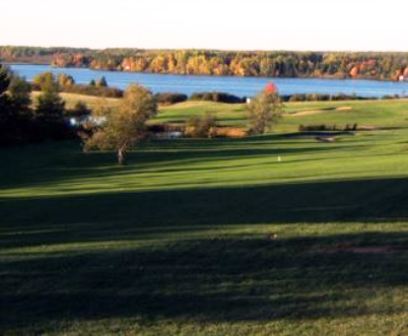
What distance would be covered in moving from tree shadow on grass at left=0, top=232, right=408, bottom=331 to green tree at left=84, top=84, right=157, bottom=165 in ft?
114

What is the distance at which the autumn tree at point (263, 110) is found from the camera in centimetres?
7944

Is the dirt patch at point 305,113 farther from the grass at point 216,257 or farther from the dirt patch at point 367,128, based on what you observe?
the grass at point 216,257

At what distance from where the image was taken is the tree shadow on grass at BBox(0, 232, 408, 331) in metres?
10.2

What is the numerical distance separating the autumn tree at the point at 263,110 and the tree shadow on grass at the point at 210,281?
64762 mm

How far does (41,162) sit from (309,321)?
45034 mm

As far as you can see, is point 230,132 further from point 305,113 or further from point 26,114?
point 305,113

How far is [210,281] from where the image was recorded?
1177cm

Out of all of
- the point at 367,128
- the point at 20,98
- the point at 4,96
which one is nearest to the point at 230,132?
the point at 367,128

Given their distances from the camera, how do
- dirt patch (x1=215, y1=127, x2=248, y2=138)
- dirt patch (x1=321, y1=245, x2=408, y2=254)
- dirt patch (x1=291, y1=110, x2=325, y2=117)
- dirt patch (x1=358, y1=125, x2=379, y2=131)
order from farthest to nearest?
dirt patch (x1=291, y1=110, x2=325, y2=117) → dirt patch (x1=215, y1=127, x2=248, y2=138) → dirt patch (x1=358, y1=125, x2=379, y2=131) → dirt patch (x1=321, y1=245, x2=408, y2=254)

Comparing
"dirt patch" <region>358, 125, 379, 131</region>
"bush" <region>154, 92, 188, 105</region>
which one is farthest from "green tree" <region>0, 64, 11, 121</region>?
"bush" <region>154, 92, 188, 105</region>

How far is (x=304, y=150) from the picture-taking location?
49.4 m

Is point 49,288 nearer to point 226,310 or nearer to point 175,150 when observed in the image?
point 226,310

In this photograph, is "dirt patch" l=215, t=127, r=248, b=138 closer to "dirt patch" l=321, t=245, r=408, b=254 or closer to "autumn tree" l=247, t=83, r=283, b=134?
"autumn tree" l=247, t=83, r=283, b=134

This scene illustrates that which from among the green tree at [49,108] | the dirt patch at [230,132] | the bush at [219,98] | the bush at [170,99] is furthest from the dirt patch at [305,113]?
the green tree at [49,108]
